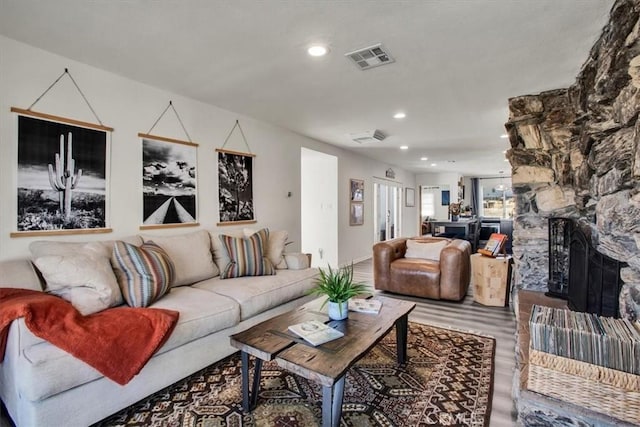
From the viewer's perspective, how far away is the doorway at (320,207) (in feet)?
19.8

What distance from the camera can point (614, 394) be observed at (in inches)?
52.2

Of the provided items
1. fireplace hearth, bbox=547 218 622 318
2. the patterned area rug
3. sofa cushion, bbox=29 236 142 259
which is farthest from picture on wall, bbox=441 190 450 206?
sofa cushion, bbox=29 236 142 259

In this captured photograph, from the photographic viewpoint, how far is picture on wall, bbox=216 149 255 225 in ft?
12.0

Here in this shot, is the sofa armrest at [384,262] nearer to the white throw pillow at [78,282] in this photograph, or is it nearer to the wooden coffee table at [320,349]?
the wooden coffee table at [320,349]

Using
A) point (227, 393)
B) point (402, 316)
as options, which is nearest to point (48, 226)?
point (227, 393)

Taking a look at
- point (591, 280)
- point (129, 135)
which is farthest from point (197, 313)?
point (591, 280)

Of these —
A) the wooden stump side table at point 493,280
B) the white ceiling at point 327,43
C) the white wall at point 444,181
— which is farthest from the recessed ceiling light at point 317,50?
the white wall at point 444,181

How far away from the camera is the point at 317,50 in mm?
2283

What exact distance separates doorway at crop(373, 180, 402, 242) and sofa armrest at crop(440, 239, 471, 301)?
373cm

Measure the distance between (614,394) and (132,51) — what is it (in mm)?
3343

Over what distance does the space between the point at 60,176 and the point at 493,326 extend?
4000 mm

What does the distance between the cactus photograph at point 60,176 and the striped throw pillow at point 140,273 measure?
475mm

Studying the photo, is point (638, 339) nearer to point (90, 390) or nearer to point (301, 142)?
point (90, 390)

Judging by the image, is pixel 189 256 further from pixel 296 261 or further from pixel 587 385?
pixel 587 385
